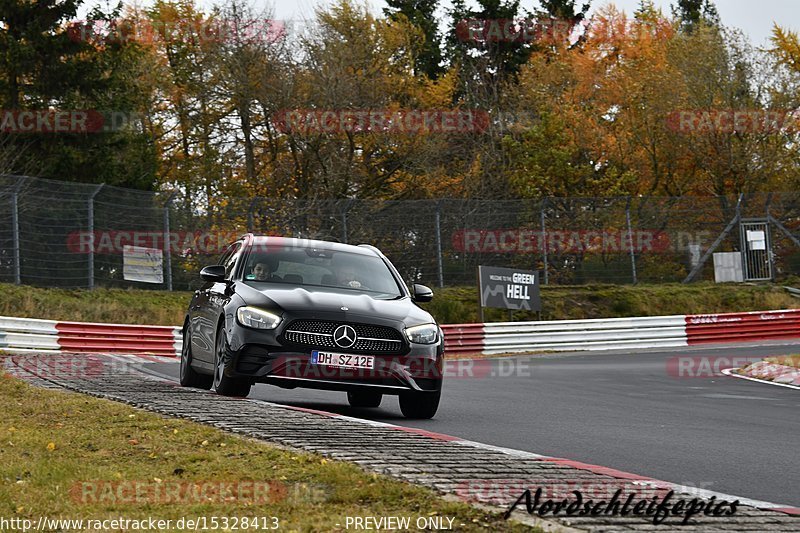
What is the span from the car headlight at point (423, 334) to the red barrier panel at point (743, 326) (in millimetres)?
22806

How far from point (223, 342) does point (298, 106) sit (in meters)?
33.3

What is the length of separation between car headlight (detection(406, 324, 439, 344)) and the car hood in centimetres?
5

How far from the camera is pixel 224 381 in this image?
38.4 feet

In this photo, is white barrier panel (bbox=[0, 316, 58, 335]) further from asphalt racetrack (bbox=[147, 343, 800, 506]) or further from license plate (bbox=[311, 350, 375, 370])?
license plate (bbox=[311, 350, 375, 370])

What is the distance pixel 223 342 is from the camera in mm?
11828

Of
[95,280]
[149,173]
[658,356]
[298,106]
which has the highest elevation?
[298,106]

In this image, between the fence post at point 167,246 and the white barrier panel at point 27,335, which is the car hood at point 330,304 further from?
the fence post at point 167,246

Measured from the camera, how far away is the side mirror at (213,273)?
41.8ft

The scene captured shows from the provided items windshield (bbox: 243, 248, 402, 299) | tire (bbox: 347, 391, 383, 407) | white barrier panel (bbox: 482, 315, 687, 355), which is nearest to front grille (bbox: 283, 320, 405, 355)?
windshield (bbox: 243, 248, 402, 299)

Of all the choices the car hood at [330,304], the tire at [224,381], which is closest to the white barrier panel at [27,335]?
the tire at [224,381]

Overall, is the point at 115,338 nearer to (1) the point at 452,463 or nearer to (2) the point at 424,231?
(2) the point at 424,231

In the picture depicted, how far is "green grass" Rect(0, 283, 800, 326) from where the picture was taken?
90.6ft

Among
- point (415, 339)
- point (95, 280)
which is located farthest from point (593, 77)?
point (415, 339)

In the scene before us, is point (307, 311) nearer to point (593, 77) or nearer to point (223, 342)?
point (223, 342)
